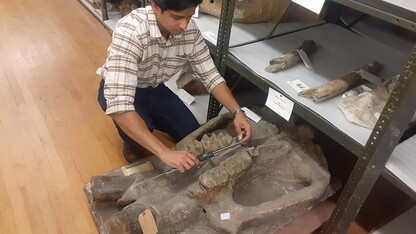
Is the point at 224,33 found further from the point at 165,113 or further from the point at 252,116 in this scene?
the point at 165,113

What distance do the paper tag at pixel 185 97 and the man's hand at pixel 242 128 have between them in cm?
69

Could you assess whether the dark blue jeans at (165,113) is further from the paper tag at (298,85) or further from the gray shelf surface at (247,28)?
the paper tag at (298,85)

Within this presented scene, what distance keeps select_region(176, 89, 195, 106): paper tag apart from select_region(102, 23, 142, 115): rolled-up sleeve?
0.79 metres

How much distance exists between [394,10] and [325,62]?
0.60 metres

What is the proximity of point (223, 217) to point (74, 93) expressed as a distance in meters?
1.44

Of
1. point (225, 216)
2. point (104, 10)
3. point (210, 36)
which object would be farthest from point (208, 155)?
point (104, 10)

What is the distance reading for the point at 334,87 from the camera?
119 cm

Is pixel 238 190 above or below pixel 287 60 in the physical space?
below

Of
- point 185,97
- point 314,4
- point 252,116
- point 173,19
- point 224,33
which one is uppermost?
point 314,4

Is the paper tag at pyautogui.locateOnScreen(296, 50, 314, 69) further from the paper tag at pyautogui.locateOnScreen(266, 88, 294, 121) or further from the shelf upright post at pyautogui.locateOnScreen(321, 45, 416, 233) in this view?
the shelf upright post at pyautogui.locateOnScreen(321, 45, 416, 233)

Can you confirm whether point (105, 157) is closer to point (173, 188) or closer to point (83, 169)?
point (83, 169)

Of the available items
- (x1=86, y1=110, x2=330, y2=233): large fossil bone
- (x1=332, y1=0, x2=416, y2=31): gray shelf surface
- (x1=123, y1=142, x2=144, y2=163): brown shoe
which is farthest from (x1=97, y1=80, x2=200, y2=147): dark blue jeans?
(x1=332, y1=0, x2=416, y2=31): gray shelf surface

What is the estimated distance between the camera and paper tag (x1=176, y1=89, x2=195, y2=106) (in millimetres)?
1982

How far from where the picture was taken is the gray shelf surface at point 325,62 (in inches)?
42.8
